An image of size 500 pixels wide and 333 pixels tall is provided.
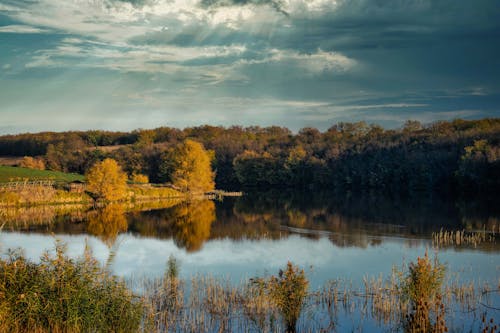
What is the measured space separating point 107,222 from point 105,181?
71.5 ft

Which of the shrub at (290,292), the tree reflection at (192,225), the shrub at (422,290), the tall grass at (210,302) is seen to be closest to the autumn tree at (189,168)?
the tree reflection at (192,225)

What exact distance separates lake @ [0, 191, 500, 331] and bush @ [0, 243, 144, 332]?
2.92 feet

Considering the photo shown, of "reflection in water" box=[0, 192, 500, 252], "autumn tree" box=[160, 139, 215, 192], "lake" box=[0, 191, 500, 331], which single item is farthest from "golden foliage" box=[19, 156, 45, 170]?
"lake" box=[0, 191, 500, 331]

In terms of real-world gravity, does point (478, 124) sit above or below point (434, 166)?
above

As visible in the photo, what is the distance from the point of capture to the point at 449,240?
31375 mm

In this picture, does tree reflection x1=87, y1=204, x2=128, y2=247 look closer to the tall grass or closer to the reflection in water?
the reflection in water

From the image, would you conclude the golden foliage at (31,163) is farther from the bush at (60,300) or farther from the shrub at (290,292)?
the shrub at (290,292)

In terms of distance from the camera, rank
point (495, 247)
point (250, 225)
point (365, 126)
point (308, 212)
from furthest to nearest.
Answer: point (365, 126) → point (308, 212) → point (250, 225) → point (495, 247)

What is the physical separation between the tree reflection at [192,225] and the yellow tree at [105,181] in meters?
9.62

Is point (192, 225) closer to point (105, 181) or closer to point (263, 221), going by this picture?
point (263, 221)

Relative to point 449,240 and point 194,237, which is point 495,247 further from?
point 194,237

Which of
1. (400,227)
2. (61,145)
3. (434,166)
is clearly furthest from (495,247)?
(61,145)

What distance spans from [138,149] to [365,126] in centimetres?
7594

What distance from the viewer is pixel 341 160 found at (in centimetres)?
11456
